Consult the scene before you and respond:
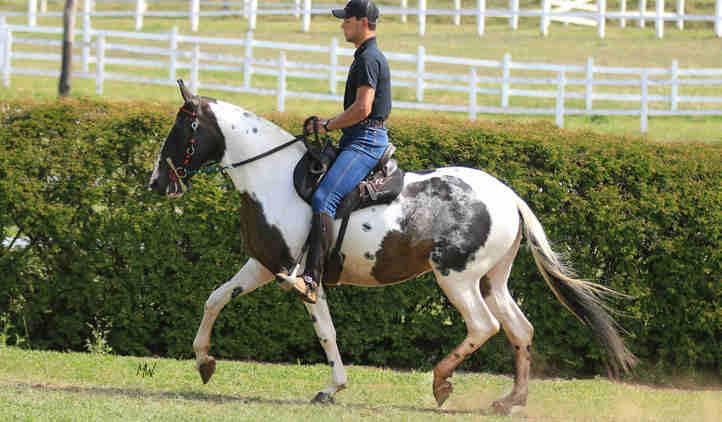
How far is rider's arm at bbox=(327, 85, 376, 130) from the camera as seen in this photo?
24.0ft

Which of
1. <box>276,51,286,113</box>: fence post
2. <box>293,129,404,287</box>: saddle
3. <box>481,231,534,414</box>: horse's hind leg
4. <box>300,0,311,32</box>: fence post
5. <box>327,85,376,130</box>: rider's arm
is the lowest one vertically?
<box>481,231,534,414</box>: horse's hind leg

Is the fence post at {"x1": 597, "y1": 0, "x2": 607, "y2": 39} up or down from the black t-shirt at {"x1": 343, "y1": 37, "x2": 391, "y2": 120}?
up

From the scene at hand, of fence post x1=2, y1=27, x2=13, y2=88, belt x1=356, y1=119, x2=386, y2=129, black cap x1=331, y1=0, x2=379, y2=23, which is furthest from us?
fence post x1=2, y1=27, x2=13, y2=88

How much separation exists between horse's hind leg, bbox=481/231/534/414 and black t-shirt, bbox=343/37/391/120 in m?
1.35

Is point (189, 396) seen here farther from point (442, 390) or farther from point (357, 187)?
point (357, 187)

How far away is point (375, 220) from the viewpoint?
7.59 m

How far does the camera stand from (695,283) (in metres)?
9.57

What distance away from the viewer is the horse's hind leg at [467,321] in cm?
→ 759

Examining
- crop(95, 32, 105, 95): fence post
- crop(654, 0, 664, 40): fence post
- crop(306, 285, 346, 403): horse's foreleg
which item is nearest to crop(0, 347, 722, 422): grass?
crop(306, 285, 346, 403): horse's foreleg

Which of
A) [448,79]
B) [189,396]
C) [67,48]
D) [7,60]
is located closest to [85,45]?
[7,60]

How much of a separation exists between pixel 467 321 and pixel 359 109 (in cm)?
164

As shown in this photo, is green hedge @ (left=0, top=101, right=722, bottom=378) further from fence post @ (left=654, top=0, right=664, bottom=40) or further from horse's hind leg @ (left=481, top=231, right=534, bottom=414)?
fence post @ (left=654, top=0, right=664, bottom=40)

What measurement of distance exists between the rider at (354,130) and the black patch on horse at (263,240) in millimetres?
217

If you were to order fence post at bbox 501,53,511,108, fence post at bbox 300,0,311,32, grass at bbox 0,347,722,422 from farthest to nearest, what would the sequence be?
fence post at bbox 300,0,311,32 → fence post at bbox 501,53,511,108 → grass at bbox 0,347,722,422
